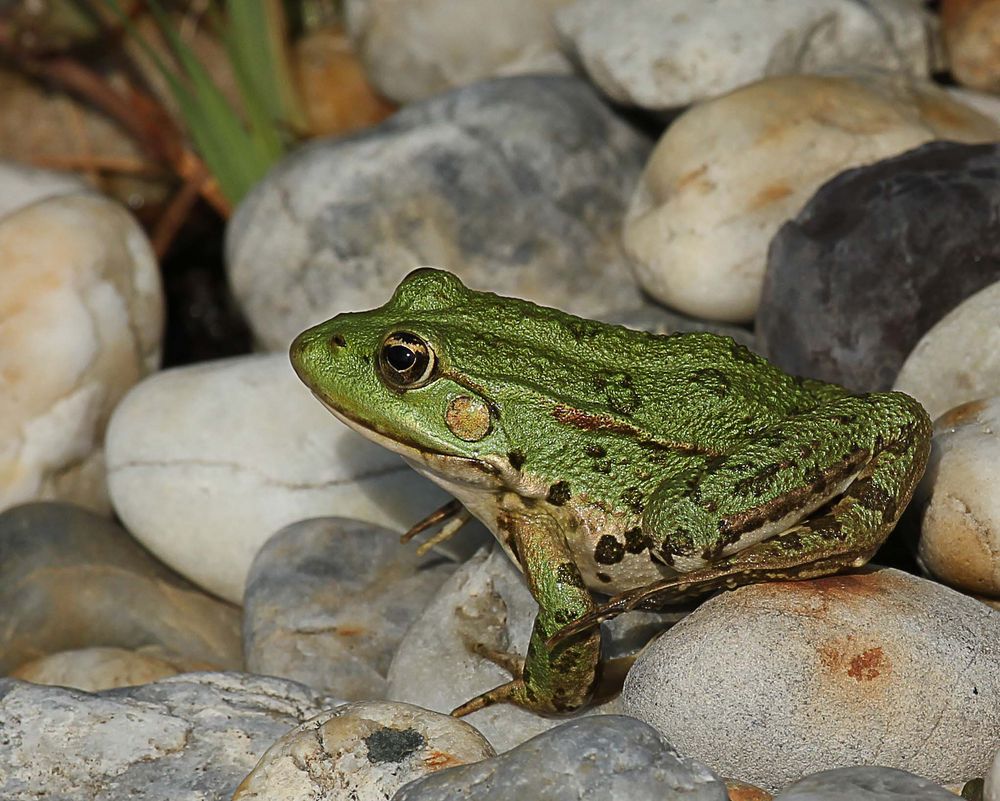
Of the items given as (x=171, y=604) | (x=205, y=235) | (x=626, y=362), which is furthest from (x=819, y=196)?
(x=205, y=235)

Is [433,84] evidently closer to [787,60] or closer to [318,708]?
[787,60]

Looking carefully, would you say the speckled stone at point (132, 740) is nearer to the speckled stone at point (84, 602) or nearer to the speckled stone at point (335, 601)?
the speckled stone at point (335, 601)

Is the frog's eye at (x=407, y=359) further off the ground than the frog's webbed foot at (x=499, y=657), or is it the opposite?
the frog's eye at (x=407, y=359)

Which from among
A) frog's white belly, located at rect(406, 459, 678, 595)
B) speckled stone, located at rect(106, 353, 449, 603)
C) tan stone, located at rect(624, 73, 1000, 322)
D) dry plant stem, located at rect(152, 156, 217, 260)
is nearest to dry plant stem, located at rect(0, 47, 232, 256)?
dry plant stem, located at rect(152, 156, 217, 260)

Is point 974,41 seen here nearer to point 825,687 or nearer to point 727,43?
point 727,43

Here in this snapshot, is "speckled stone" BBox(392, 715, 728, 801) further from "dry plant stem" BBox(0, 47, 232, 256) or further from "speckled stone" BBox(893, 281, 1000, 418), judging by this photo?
"dry plant stem" BBox(0, 47, 232, 256)

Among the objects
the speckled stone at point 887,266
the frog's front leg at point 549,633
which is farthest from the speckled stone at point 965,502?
the frog's front leg at point 549,633

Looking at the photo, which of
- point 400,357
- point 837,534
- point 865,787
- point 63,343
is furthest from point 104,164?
point 865,787

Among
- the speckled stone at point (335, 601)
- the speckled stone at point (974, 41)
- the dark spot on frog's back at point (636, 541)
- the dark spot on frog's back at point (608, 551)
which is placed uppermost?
the speckled stone at point (974, 41)
